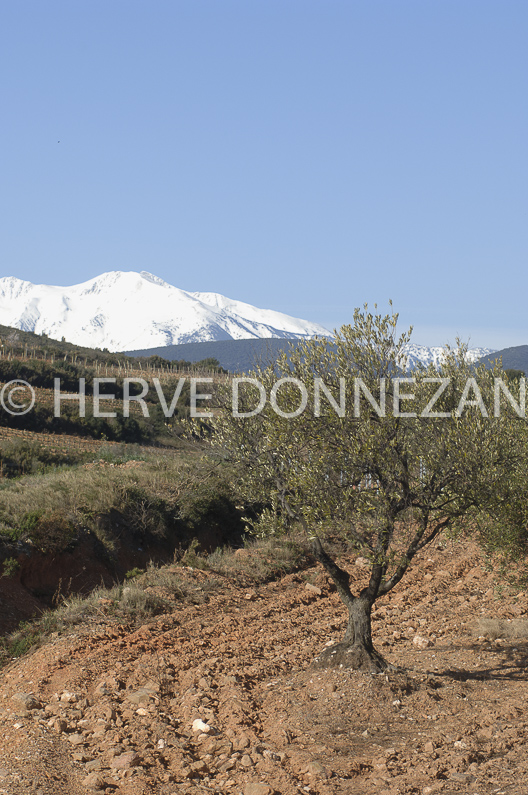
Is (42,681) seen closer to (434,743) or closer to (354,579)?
(434,743)

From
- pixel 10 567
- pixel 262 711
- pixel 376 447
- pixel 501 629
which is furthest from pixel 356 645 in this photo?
pixel 10 567

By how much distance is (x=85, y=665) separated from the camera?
1017 cm

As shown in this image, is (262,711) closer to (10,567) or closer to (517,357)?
(10,567)

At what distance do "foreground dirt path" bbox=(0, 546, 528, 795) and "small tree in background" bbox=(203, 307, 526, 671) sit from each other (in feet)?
3.67

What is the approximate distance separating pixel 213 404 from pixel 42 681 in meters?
5.03

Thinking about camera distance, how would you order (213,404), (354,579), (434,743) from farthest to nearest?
(354,579), (213,404), (434,743)

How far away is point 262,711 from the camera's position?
29.4 feet

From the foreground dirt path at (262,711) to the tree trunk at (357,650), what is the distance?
0.68 ft

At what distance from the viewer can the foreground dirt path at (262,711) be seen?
23.2ft

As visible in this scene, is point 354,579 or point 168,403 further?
point 168,403

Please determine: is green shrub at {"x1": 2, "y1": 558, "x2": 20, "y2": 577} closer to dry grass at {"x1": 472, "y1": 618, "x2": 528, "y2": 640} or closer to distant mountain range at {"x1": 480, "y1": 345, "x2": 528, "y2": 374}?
dry grass at {"x1": 472, "y1": 618, "x2": 528, "y2": 640}

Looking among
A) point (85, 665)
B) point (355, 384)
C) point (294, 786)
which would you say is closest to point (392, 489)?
point (355, 384)

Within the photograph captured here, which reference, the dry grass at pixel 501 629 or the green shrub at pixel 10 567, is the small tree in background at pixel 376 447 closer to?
the dry grass at pixel 501 629

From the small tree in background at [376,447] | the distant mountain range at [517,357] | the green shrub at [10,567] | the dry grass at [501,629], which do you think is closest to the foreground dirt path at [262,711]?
the dry grass at [501,629]
